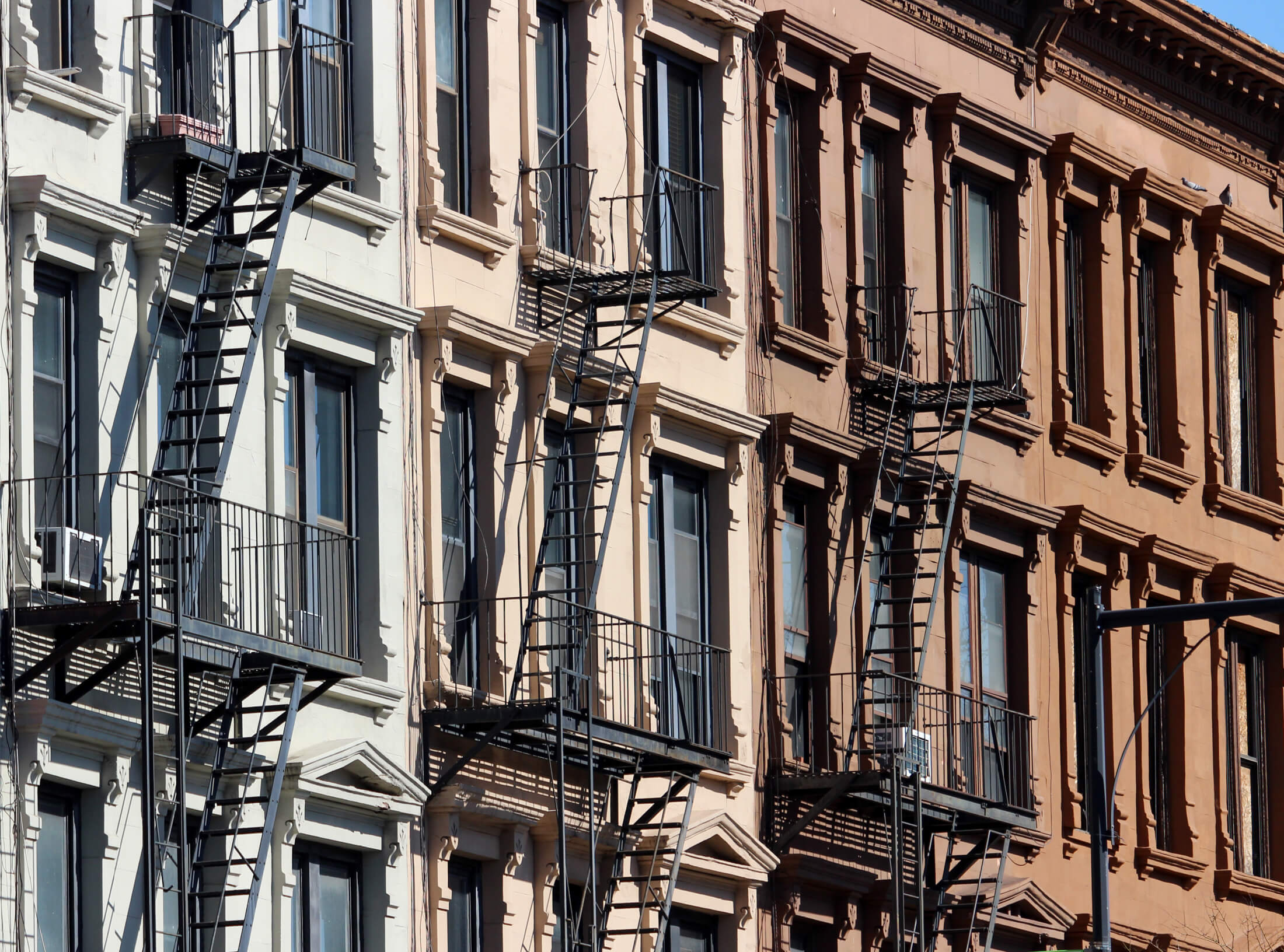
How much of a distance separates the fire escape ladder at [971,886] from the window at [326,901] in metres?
8.62

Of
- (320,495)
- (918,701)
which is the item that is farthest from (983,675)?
(320,495)

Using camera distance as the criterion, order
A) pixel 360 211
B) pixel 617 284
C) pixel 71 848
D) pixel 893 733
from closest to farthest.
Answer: pixel 71 848, pixel 360 211, pixel 617 284, pixel 893 733

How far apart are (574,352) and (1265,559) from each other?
598 inches

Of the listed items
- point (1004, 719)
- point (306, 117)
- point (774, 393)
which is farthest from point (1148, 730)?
point (306, 117)

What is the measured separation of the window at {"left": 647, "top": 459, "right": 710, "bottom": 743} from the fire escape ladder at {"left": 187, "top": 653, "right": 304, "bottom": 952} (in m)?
5.88

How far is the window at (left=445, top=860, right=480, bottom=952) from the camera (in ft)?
101

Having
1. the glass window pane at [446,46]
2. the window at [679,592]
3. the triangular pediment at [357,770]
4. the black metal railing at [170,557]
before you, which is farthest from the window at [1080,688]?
the black metal railing at [170,557]

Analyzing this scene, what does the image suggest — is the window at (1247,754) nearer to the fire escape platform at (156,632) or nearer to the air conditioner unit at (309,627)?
the air conditioner unit at (309,627)

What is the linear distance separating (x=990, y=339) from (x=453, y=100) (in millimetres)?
8200

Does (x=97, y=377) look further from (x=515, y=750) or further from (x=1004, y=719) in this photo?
(x=1004, y=719)

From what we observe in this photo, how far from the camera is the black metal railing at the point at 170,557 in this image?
26.1m

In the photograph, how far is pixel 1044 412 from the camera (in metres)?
40.8

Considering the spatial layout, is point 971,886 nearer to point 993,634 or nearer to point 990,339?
point 993,634

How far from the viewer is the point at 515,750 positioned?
31312 millimetres
